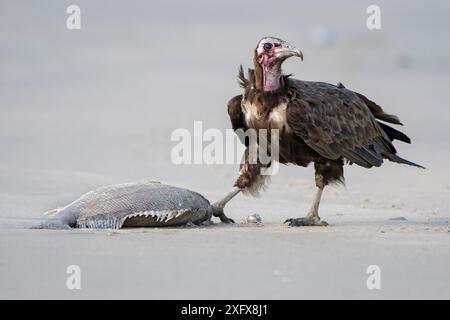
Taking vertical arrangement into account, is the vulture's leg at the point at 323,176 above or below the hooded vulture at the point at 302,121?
below

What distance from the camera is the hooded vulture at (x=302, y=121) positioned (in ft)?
38.6

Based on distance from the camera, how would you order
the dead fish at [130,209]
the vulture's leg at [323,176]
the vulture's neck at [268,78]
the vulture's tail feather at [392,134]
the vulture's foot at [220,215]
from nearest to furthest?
the dead fish at [130,209] < the vulture's neck at [268,78] < the vulture's leg at [323,176] < the vulture's foot at [220,215] < the vulture's tail feather at [392,134]

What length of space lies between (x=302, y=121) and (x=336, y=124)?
0.51 meters

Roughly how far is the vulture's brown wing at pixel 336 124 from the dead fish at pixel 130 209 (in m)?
1.25

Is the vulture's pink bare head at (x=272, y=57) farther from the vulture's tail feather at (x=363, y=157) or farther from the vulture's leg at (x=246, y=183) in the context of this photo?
the vulture's tail feather at (x=363, y=157)

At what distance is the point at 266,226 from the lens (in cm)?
1197

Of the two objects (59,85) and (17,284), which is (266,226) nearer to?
(17,284)

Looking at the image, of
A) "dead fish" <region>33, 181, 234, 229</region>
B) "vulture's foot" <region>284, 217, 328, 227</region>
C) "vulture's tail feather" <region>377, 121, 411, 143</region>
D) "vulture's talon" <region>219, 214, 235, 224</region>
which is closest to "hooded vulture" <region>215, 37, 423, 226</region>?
"vulture's foot" <region>284, 217, 328, 227</region>

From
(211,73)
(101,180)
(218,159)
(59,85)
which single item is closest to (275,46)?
(101,180)

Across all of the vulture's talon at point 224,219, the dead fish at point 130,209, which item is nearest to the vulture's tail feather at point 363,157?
the vulture's talon at point 224,219

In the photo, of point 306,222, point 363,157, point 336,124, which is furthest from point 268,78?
point 306,222

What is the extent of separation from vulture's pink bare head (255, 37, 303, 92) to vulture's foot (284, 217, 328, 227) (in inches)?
50.3

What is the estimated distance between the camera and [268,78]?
39.2ft

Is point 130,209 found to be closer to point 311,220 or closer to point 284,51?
point 311,220
